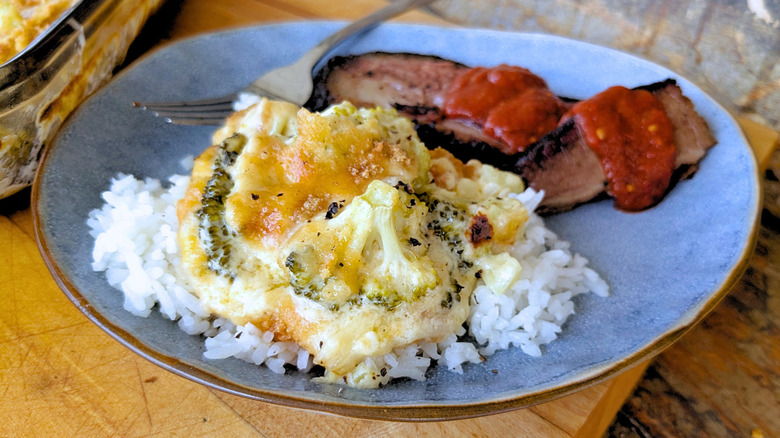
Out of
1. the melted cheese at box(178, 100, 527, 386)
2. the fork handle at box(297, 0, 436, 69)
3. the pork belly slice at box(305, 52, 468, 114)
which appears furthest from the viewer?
the fork handle at box(297, 0, 436, 69)

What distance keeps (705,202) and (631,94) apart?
1.79 feet

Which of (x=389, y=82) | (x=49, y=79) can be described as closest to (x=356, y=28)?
(x=389, y=82)

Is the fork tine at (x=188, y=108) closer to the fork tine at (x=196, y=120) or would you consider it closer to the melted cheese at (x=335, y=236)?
the fork tine at (x=196, y=120)

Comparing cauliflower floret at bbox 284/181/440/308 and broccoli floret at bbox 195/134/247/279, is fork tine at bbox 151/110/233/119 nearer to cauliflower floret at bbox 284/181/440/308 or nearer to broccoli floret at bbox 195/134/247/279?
broccoli floret at bbox 195/134/247/279

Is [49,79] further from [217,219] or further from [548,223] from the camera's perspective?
[548,223]

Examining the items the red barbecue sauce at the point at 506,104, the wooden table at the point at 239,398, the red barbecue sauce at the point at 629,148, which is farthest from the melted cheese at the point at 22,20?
the red barbecue sauce at the point at 629,148

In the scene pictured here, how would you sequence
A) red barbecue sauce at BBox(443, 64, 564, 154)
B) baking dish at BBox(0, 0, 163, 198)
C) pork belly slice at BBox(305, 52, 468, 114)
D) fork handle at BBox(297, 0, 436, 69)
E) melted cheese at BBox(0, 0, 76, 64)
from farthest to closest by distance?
1. fork handle at BBox(297, 0, 436, 69)
2. pork belly slice at BBox(305, 52, 468, 114)
3. red barbecue sauce at BBox(443, 64, 564, 154)
4. melted cheese at BBox(0, 0, 76, 64)
5. baking dish at BBox(0, 0, 163, 198)

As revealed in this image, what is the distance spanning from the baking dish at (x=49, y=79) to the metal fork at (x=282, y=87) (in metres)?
0.27

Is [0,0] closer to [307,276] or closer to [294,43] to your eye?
[294,43]

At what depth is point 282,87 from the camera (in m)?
2.88

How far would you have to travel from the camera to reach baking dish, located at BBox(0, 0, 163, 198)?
210 cm

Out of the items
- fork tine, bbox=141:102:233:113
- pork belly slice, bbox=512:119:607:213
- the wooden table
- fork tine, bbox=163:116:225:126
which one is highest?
pork belly slice, bbox=512:119:607:213

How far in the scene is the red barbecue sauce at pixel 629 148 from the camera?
2412mm

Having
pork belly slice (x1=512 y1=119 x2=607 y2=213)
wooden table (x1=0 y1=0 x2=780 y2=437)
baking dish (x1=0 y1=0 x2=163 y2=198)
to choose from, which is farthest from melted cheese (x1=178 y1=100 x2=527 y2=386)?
baking dish (x1=0 y1=0 x2=163 y2=198)
